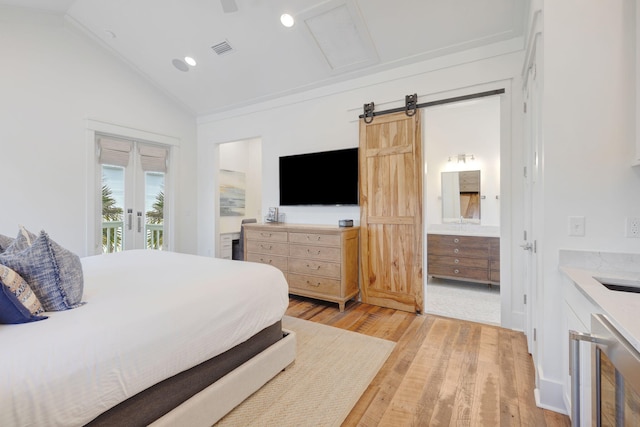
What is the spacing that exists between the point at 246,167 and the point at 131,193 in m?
2.31

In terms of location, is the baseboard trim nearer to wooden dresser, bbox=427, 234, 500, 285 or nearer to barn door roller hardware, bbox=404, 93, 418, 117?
wooden dresser, bbox=427, 234, 500, 285

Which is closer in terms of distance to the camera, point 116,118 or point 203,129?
point 116,118

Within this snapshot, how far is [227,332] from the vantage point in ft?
5.08

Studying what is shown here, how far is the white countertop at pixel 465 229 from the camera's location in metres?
4.13

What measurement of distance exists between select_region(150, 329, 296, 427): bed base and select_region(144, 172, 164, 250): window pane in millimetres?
3713

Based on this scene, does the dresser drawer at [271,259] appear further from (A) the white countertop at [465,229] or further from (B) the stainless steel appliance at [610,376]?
(B) the stainless steel appliance at [610,376]

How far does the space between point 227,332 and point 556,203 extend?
199 cm

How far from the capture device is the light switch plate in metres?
1.59

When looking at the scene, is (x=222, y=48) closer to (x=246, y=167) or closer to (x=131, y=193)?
(x=131, y=193)

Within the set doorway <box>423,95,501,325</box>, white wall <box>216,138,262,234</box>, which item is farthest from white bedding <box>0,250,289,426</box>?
white wall <box>216,138,262,234</box>

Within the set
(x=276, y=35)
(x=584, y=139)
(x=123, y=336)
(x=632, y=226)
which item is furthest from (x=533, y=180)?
(x=276, y=35)

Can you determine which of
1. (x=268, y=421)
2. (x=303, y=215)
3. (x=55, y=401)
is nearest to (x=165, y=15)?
(x=303, y=215)

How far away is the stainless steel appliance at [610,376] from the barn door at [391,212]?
215cm

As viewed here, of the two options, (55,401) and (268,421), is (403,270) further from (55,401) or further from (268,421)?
(55,401)
